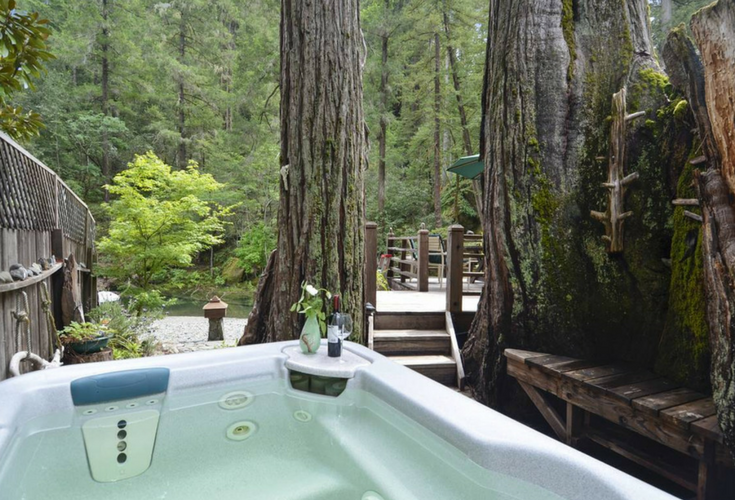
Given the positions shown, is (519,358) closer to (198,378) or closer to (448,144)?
(198,378)

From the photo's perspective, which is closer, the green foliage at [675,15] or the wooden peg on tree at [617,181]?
the wooden peg on tree at [617,181]

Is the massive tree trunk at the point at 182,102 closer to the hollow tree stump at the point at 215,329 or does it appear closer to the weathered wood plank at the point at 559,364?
the hollow tree stump at the point at 215,329

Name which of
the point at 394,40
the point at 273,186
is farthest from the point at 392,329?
the point at 394,40

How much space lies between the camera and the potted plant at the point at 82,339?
10.2 ft

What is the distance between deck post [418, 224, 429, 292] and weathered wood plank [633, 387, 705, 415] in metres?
3.54

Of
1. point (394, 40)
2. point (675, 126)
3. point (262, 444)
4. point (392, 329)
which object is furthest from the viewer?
point (394, 40)

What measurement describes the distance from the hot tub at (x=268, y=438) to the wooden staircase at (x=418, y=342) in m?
1.26

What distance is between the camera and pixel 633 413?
1.73m

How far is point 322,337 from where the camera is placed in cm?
246

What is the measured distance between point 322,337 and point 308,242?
610mm

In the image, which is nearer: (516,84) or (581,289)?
(581,289)

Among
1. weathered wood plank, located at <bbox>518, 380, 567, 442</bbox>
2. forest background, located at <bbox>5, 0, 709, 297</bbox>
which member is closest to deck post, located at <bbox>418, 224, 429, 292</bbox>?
weathered wood plank, located at <bbox>518, 380, 567, 442</bbox>

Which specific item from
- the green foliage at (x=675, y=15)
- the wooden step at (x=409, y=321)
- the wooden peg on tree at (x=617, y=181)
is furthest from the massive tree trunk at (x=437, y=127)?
the wooden peg on tree at (x=617, y=181)

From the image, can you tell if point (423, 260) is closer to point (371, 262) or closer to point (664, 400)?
point (371, 262)
